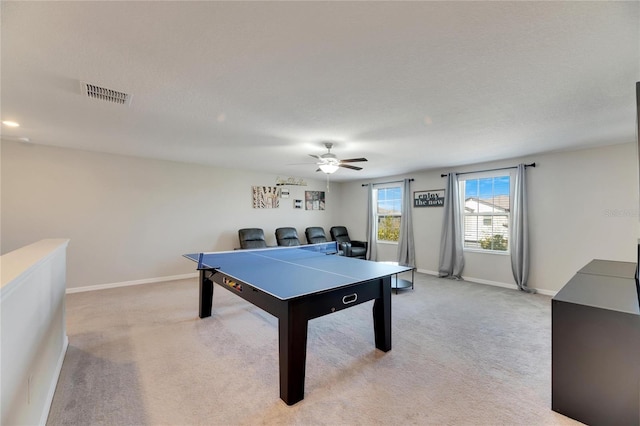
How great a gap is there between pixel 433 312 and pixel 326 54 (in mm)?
3388

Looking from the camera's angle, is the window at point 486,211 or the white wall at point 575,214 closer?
the white wall at point 575,214

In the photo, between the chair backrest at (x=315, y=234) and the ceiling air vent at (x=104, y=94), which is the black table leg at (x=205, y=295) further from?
the chair backrest at (x=315, y=234)

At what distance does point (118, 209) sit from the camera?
15.6ft

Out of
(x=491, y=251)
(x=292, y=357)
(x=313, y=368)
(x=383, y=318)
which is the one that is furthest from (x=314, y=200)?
(x=292, y=357)

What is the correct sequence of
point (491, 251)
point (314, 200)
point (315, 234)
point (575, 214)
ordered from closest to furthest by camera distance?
point (575, 214) → point (491, 251) → point (315, 234) → point (314, 200)

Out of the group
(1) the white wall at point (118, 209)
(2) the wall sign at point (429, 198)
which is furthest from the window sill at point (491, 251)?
(1) the white wall at point (118, 209)

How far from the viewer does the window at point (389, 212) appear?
6.95 meters

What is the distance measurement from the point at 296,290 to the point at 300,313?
0.18 meters

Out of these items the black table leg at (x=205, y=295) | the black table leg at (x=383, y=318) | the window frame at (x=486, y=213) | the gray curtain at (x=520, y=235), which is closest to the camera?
the black table leg at (x=383, y=318)

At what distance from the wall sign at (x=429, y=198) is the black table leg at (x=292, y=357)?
4.91 m

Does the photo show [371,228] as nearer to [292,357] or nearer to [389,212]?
[389,212]

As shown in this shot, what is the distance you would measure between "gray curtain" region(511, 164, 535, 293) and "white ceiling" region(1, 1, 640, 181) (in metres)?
1.15

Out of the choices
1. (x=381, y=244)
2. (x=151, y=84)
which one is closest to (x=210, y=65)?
(x=151, y=84)

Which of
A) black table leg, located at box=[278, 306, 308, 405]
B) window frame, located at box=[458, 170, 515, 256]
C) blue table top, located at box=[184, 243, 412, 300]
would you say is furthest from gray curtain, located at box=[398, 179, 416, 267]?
black table leg, located at box=[278, 306, 308, 405]
